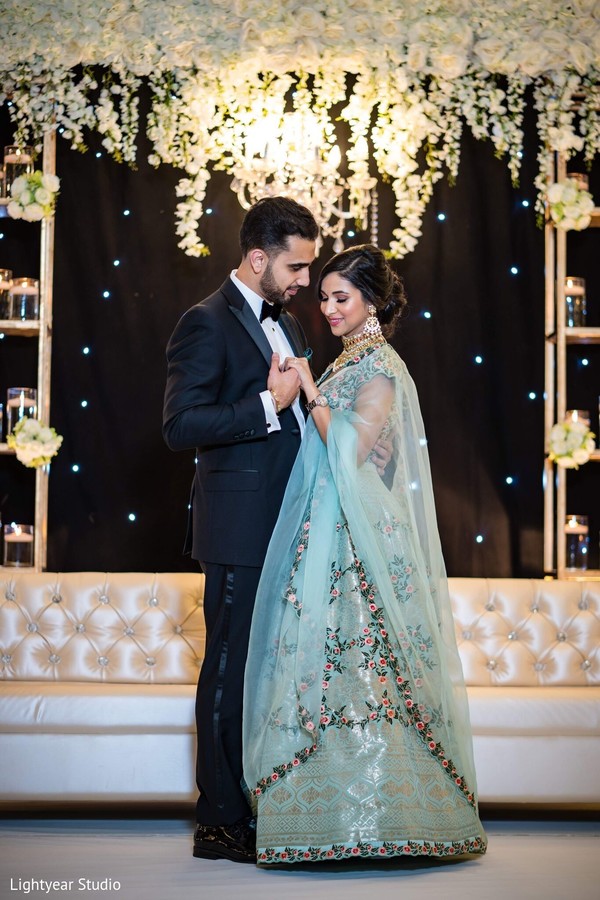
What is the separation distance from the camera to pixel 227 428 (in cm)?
318

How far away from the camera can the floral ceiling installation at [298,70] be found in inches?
199

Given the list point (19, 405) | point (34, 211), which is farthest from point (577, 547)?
point (34, 211)

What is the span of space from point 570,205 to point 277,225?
209 centimetres

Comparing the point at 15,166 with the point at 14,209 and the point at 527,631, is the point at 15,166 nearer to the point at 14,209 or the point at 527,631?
the point at 14,209

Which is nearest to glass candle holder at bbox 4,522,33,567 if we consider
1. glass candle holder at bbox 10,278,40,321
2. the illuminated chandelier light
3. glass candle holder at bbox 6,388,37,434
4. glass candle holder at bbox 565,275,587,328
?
glass candle holder at bbox 6,388,37,434

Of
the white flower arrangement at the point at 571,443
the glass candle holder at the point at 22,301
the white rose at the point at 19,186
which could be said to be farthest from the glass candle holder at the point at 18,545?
the white flower arrangement at the point at 571,443

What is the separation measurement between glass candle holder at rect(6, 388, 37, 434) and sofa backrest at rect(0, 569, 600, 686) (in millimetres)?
806

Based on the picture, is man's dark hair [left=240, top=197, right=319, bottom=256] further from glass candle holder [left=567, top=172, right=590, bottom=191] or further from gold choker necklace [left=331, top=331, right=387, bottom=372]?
glass candle holder [left=567, top=172, right=590, bottom=191]

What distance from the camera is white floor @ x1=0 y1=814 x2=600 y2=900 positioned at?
9.58ft

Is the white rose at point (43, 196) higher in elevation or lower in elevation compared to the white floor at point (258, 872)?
higher

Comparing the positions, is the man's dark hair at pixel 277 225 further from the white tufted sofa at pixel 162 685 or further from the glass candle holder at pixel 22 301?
the glass candle holder at pixel 22 301

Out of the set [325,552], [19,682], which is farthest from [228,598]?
[19,682]

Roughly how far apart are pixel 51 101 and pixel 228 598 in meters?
3.02

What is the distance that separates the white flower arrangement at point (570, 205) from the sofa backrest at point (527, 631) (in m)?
1.69
